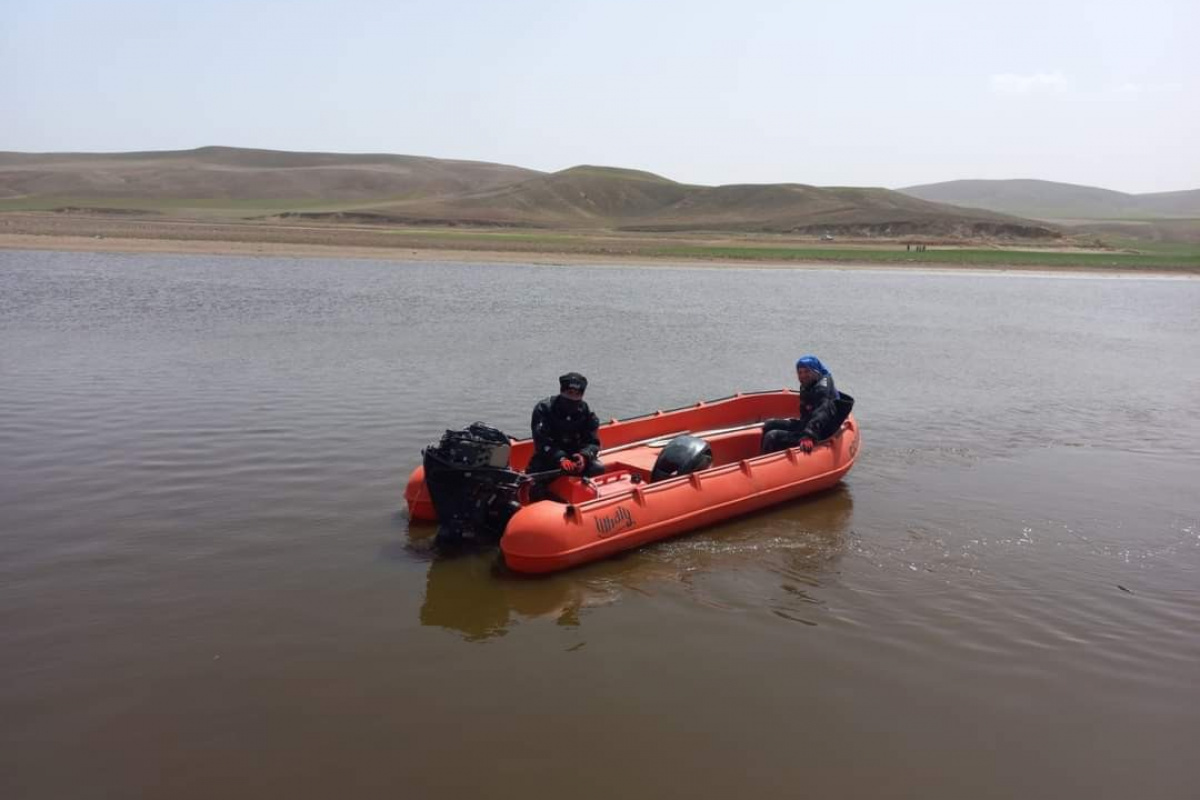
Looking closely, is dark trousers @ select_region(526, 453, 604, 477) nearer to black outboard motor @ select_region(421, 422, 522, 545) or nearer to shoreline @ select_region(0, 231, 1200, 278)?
black outboard motor @ select_region(421, 422, 522, 545)

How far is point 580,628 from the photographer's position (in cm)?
582

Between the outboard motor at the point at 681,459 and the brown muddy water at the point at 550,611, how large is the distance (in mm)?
647

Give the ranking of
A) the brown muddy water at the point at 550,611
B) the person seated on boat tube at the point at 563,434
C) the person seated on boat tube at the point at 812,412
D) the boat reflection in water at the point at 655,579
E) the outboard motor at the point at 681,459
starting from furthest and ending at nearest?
the person seated on boat tube at the point at 812,412
the outboard motor at the point at 681,459
the person seated on boat tube at the point at 563,434
the boat reflection in water at the point at 655,579
the brown muddy water at the point at 550,611

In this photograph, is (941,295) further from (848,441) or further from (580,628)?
(580,628)

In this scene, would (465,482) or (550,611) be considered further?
(465,482)

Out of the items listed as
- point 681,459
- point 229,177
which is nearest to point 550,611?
point 681,459

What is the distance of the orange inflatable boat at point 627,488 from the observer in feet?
21.7

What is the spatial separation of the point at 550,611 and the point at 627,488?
1875mm

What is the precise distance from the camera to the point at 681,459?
8094 millimetres

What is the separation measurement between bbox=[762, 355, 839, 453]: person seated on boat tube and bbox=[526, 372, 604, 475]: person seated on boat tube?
2.16 meters

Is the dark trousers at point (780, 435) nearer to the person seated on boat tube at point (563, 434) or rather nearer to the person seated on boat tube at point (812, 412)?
the person seated on boat tube at point (812, 412)

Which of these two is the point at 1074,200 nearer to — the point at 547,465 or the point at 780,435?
the point at 780,435

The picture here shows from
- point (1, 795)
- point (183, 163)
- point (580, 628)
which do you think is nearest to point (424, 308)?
point (580, 628)

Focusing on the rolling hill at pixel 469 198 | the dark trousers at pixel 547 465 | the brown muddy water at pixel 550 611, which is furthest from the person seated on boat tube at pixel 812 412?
the rolling hill at pixel 469 198
